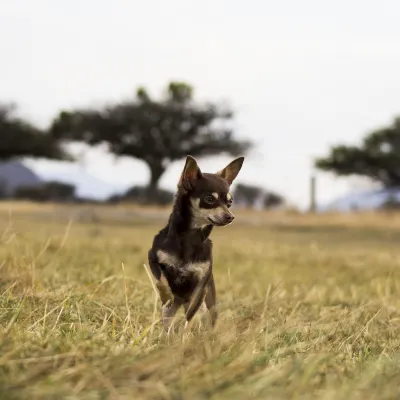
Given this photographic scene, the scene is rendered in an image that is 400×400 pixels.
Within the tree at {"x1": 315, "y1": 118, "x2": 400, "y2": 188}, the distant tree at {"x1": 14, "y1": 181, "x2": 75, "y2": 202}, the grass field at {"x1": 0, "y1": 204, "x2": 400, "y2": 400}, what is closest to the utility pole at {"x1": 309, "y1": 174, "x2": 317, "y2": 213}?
the tree at {"x1": 315, "y1": 118, "x2": 400, "y2": 188}

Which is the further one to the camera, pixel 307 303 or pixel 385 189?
pixel 385 189

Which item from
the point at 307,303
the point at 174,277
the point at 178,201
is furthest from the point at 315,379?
the point at 307,303

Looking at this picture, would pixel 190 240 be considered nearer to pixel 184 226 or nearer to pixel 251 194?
pixel 184 226

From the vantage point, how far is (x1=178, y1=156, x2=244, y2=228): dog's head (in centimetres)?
372

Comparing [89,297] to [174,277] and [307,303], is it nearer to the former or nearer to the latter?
[174,277]

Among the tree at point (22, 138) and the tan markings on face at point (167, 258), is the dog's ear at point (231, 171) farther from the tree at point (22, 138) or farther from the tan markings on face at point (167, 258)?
the tree at point (22, 138)

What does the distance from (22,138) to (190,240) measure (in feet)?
128

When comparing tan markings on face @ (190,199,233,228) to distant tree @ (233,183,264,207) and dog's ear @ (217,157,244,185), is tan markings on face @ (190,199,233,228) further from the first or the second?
distant tree @ (233,183,264,207)

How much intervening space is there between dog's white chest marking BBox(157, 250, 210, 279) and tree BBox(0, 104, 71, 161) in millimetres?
38754

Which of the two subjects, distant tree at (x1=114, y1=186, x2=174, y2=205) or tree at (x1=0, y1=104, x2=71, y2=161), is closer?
distant tree at (x1=114, y1=186, x2=174, y2=205)

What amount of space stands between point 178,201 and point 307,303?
2.50m

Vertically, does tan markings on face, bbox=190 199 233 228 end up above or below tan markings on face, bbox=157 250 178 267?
above

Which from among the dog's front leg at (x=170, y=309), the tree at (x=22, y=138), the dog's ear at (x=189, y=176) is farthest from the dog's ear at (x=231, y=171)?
the tree at (x=22, y=138)

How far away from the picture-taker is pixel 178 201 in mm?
3922
